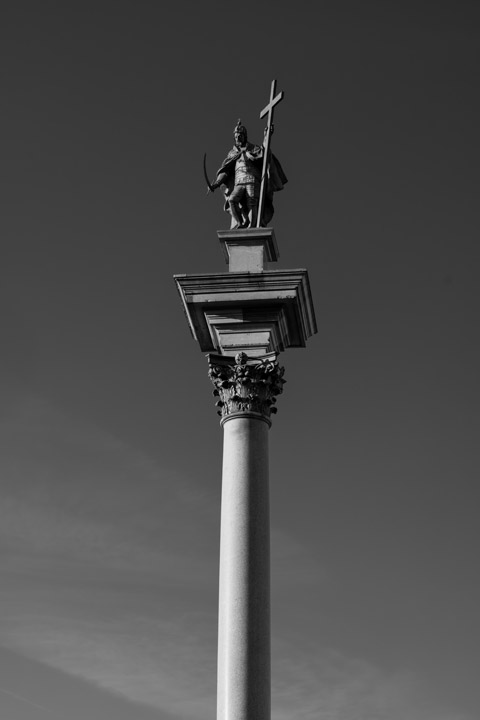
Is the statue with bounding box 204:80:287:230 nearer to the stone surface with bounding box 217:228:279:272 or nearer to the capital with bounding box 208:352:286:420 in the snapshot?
the stone surface with bounding box 217:228:279:272

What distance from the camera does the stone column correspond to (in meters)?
24.5

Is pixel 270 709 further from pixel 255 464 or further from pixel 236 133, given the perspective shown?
pixel 236 133

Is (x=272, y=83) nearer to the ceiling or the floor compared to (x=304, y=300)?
nearer to the ceiling

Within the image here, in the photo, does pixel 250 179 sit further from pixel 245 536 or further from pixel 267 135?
pixel 245 536

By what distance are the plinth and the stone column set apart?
0.02 m

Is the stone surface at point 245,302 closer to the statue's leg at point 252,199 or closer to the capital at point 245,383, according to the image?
the capital at point 245,383

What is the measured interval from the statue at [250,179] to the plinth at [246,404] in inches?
43.8

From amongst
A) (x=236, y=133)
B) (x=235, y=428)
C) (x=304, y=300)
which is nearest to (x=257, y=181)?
(x=236, y=133)

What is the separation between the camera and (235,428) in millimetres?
27188

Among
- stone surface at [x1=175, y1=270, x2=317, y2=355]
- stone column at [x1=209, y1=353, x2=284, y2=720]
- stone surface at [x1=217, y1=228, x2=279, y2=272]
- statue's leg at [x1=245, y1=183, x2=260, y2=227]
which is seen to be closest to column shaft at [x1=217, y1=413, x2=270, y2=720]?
stone column at [x1=209, y1=353, x2=284, y2=720]

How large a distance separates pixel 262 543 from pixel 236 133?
11.4m

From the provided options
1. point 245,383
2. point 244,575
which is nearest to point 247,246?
point 245,383

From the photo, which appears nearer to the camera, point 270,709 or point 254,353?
point 270,709

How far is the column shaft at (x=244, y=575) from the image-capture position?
2442 cm
